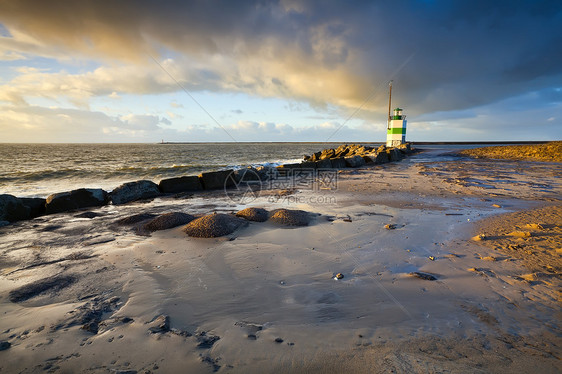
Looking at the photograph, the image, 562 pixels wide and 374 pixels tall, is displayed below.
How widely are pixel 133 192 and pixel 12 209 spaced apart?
115 inches

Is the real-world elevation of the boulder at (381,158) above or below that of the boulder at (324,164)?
above

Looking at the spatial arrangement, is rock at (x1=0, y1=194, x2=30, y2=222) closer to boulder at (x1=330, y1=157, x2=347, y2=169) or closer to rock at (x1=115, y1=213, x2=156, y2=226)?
rock at (x1=115, y1=213, x2=156, y2=226)

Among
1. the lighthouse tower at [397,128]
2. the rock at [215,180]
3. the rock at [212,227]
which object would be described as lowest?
→ the rock at [212,227]

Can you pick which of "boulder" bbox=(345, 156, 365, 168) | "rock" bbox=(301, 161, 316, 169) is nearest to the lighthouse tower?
"boulder" bbox=(345, 156, 365, 168)

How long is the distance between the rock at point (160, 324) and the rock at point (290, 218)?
3.26 m

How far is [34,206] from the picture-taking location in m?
6.98

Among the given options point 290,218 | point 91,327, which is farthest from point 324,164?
point 91,327

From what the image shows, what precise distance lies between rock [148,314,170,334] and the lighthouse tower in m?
38.0

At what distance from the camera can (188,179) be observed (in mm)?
10352

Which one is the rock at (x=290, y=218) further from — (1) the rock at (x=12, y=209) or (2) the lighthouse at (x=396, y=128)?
(2) the lighthouse at (x=396, y=128)

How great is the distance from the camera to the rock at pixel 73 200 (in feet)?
23.4

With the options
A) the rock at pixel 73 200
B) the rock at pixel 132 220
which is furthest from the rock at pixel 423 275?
the rock at pixel 73 200

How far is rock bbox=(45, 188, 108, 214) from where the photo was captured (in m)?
7.14

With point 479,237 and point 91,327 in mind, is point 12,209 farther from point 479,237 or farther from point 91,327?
point 479,237
